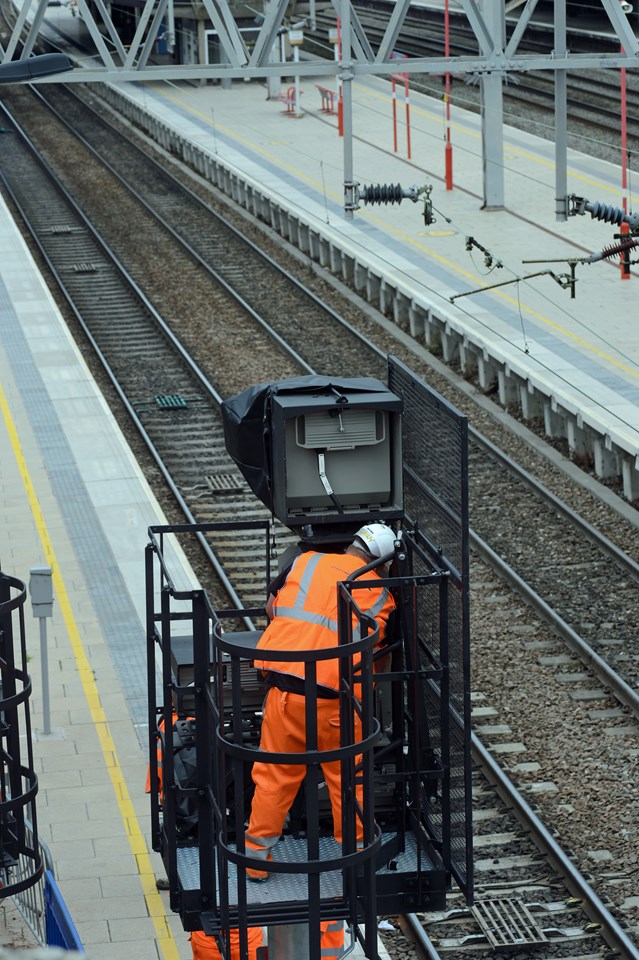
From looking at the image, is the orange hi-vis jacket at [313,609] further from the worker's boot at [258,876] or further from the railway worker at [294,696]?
the worker's boot at [258,876]

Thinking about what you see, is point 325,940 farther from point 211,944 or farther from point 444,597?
point 444,597

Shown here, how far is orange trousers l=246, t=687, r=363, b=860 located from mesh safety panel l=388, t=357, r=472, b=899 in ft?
1.54

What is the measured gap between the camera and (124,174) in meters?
37.2

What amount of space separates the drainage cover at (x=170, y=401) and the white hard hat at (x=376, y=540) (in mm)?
14457

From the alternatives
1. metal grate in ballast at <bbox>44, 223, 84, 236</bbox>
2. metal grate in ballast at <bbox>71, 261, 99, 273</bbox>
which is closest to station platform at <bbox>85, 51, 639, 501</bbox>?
metal grate in ballast at <bbox>44, 223, 84, 236</bbox>

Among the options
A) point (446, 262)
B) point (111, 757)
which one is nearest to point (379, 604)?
point (111, 757)

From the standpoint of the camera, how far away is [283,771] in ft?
21.0

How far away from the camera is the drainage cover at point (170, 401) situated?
21047mm

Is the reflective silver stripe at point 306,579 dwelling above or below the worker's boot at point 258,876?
above

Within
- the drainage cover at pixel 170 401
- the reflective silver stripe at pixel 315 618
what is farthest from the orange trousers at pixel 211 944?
the drainage cover at pixel 170 401

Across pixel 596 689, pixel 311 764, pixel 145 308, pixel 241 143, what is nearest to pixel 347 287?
Result: pixel 145 308

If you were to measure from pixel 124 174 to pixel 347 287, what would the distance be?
11.7 metres

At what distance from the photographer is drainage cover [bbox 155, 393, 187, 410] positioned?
21.0 metres

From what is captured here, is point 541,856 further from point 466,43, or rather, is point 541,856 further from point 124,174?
point 466,43
